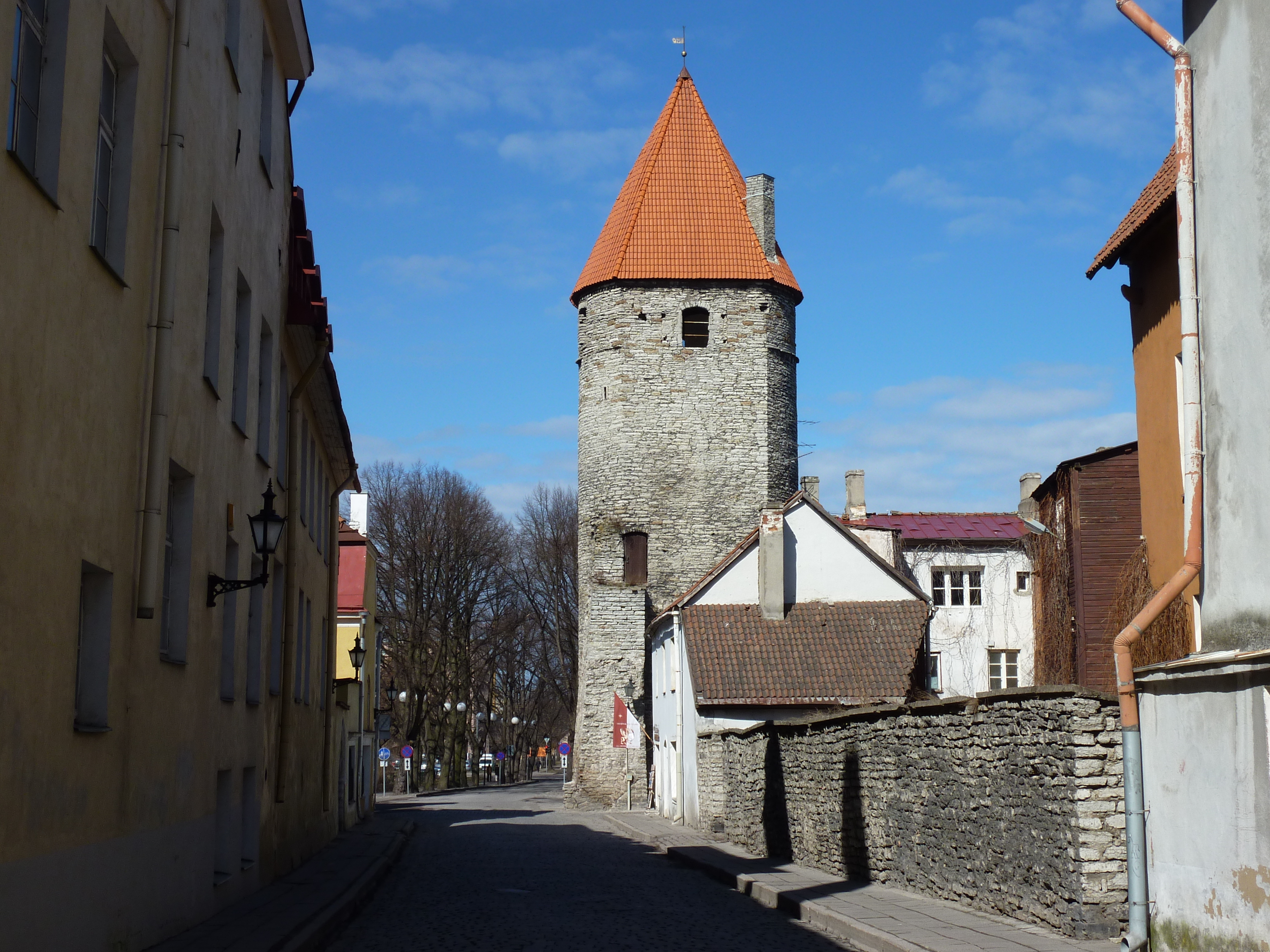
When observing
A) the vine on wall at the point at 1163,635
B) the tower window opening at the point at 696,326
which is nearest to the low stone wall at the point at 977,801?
the vine on wall at the point at 1163,635

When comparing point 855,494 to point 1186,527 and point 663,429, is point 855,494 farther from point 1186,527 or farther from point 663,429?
point 1186,527

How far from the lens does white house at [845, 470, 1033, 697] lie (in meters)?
40.0

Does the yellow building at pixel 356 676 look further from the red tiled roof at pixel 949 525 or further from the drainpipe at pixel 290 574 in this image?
the red tiled roof at pixel 949 525

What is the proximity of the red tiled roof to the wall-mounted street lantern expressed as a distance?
29362mm

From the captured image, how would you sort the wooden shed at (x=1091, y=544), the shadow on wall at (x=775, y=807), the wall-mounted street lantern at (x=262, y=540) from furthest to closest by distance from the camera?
the wooden shed at (x=1091, y=544) < the shadow on wall at (x=775, y=807) < the wall-mounted street lantern at (x=262, y=540)

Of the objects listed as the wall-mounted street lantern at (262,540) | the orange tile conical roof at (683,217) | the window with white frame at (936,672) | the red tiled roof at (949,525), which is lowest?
the window with white frame at (936,672)

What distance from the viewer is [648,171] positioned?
148 feet

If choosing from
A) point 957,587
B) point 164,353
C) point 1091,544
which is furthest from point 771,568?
point 164,353

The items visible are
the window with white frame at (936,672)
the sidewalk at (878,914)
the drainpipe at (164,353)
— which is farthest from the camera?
the window with white frame at (936,672)

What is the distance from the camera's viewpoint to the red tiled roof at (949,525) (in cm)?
4122

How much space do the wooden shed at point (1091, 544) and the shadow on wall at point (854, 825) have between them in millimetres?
7707

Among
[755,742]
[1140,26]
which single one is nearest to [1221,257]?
[1140,26]

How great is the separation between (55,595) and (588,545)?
3367 cm

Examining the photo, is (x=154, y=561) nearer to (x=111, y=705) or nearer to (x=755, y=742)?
(x=111, y=705)
